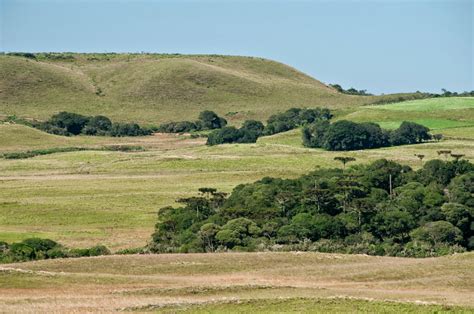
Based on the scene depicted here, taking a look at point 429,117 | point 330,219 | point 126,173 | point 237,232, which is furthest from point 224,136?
point 237,232

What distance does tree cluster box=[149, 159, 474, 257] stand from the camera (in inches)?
3009

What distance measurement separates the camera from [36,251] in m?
72.2

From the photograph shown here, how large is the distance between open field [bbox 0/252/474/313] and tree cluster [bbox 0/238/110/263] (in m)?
10.2

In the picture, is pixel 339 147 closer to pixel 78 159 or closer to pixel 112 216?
pixel 78 159

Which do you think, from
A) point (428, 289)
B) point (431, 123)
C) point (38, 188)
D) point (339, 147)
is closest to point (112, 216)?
point (38, 188)

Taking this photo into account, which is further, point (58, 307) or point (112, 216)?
point (112, 216)

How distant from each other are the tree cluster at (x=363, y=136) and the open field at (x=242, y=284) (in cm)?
10392

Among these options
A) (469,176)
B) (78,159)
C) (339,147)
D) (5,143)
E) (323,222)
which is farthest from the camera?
(5,143)

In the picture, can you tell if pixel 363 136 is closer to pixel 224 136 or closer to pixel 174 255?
pixel 224 136

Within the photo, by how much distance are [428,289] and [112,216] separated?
52227mm

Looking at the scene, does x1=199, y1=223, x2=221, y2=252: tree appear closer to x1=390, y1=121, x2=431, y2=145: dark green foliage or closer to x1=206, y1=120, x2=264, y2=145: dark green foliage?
x1=390, y1=121, x2=431, y2=145: dark green foliage

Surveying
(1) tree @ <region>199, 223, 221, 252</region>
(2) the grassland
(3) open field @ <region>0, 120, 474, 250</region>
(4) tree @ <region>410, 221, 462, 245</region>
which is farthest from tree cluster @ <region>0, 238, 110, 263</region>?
(4) tree @ <region>410, 221, 462, 245</region>

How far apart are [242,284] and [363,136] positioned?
4646 inches

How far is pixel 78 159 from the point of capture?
504ft
